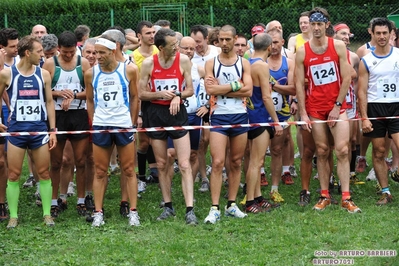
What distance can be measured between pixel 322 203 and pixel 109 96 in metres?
2.97

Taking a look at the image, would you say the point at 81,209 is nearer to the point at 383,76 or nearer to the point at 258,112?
the point at 258,112

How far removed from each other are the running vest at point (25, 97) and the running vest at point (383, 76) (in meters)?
4.11

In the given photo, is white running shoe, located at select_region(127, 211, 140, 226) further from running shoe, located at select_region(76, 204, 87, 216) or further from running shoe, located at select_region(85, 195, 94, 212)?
running shoe, located at select_region(85, 195, 94, 212)

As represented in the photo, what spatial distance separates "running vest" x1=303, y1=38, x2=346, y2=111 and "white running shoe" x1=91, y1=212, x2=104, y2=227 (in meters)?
2.92

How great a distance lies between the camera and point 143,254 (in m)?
7.75


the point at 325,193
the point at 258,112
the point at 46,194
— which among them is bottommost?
the point at 325,193

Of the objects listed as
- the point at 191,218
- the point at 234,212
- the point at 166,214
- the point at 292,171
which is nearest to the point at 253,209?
the point at 234,212

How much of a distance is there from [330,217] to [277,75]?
2.30m

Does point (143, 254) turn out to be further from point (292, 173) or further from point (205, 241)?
point (292, 173)

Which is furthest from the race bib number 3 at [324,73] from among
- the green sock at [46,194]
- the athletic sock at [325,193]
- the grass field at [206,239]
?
the green sock at [46,194]

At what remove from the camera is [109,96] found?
8867 mm

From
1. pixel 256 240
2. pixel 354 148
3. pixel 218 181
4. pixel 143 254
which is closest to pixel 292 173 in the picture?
pixel 354 148

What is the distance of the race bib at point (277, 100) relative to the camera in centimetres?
1035

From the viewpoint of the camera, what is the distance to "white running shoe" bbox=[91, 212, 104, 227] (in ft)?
29.4
